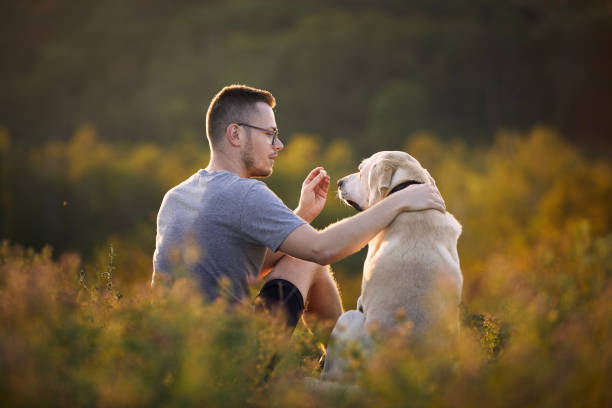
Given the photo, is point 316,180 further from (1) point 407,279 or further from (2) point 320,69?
(2) point 320,69

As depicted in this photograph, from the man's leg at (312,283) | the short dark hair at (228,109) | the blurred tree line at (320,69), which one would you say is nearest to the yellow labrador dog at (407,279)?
the man's leg at (312,283)

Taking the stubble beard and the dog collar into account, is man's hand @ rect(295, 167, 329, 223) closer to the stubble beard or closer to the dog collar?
the stubble beard

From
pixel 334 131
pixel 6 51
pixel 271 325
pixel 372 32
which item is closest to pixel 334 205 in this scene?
pixel 271 325

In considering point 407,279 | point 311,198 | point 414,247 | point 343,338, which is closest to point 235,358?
point 343,338

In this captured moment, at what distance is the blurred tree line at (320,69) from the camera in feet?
124

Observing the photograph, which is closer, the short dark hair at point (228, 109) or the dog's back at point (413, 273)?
the dog's back at point (413, 273)

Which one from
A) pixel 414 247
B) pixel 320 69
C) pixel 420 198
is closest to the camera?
pixel 414 247

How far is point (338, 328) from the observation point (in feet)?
9.65

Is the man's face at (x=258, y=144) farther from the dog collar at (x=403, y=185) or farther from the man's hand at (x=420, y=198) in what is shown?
the man's hand at (x=420, y=198)

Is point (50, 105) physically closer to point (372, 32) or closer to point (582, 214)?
point (372, 32)

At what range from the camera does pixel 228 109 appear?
12.0 feet

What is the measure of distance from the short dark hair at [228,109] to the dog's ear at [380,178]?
856 millimetres

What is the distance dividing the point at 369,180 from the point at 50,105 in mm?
48007

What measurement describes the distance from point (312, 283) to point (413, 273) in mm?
988
